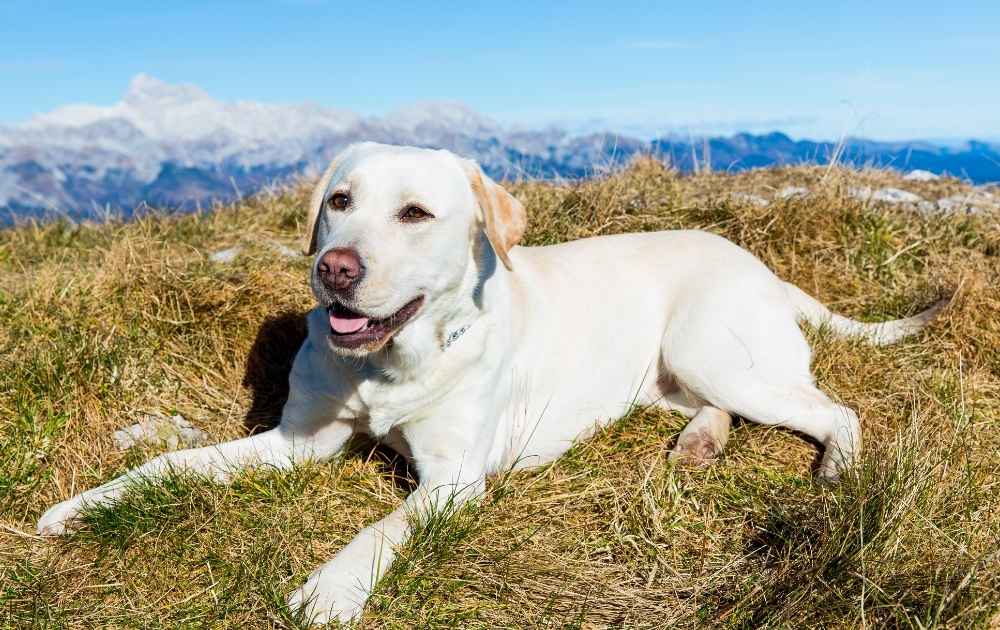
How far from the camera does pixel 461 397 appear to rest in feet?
10.6

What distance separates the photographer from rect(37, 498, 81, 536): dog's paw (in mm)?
2984

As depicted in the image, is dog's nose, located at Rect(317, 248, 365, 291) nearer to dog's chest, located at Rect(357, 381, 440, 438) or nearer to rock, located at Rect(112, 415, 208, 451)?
dog's chest, located at Rect(357, 381, 440, 438)

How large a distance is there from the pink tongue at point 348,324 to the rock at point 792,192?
4.06 metres

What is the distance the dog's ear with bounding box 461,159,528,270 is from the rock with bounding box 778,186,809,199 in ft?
11.0

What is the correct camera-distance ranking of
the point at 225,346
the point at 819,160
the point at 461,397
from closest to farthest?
the point at 461,397 < the point at 225,346 < the point at 819,160

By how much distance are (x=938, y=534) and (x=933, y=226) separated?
159 inches

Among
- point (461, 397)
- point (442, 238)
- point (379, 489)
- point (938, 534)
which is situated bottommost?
point (379, 489)

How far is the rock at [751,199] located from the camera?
5902 millimetres

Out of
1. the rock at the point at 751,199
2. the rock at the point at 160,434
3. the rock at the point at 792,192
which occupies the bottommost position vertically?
the rock at the point at 160,434

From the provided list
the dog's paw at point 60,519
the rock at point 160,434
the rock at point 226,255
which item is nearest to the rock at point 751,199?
the rock at point 226,255

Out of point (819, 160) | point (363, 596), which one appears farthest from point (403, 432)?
point (819, 160)

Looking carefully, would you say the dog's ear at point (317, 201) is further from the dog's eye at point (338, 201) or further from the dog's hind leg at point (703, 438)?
the dog's hind leg at point (703, 438)

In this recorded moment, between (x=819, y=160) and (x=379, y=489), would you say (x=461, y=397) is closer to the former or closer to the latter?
(x=379, y=489)

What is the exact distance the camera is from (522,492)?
3.21 metres
